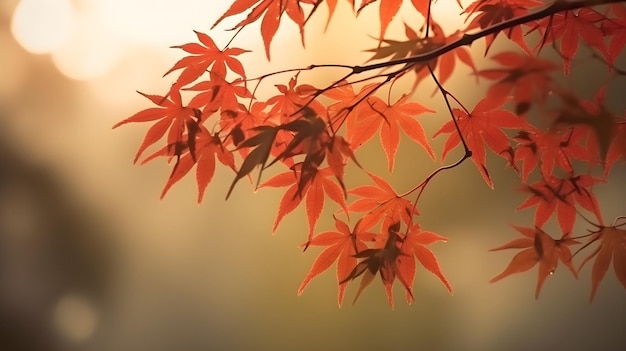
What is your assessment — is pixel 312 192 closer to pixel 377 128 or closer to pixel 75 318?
pixel 377 128

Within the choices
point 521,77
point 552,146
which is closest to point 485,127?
point 552,146

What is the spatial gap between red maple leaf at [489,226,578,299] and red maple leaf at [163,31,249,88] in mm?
408

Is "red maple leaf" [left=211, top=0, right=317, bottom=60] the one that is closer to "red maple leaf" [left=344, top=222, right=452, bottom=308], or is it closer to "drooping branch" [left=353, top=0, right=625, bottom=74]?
"drooping branch" [left=353, top=0, right=625, bottom=74]

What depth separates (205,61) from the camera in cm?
78

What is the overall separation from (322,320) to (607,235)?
172 centimetres

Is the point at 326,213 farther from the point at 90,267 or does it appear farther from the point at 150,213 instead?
the point at 90,267

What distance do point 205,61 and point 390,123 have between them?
0.26 metres

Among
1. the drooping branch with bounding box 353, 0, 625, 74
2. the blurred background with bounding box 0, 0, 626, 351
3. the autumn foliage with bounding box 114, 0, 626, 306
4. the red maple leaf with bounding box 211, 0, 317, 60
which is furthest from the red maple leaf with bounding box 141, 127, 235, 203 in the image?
the blurred background with bounding box 0, 0, 626, 351

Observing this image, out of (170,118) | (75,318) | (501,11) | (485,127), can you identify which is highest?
(501,11)

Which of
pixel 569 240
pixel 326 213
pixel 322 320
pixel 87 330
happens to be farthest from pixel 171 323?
pixel 569 240

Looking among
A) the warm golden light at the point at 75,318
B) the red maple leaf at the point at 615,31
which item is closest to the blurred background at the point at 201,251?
the warm golden light at the point at 75,318

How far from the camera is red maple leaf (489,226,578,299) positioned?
725mm

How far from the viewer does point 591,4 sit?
21.3 inches

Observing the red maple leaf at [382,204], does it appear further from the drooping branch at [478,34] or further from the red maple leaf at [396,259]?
the drooping branch at [478,34]
